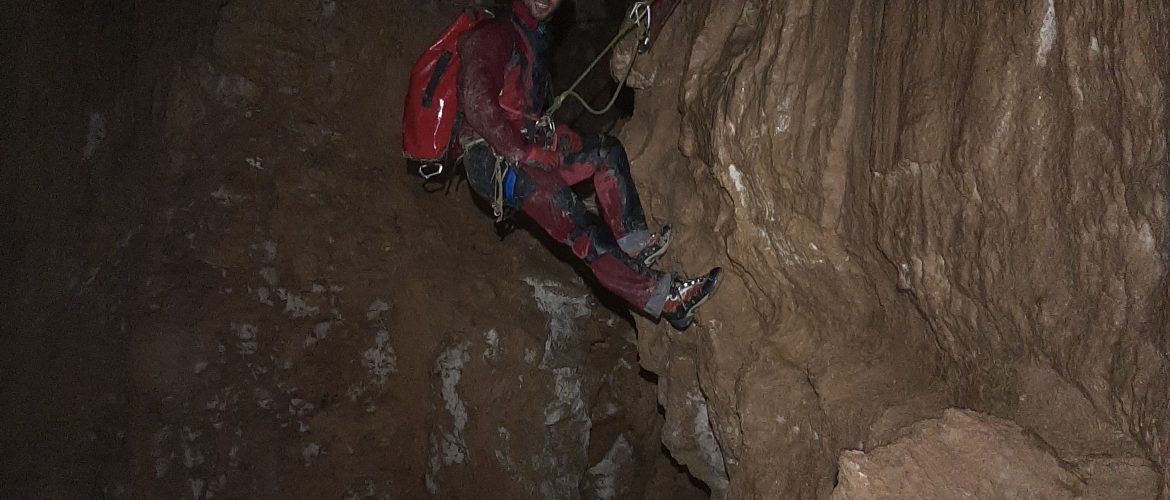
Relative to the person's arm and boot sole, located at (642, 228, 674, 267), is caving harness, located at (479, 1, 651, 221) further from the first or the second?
boot sole, located at (642, 228, 674, 267)

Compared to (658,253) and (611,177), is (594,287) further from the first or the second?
(611,177)

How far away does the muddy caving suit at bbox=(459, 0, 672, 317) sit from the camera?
3535 millimetres

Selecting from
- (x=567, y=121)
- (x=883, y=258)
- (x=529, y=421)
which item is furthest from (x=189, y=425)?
(x=883, y=258)

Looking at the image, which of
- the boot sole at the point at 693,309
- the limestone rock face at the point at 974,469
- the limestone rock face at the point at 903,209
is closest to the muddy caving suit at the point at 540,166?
the boot sole at the point at 693,309

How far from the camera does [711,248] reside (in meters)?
3.79

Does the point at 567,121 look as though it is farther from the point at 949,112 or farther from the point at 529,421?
the point at 949,112

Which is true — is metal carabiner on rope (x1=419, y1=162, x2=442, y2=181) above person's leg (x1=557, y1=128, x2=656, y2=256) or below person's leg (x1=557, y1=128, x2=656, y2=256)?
below

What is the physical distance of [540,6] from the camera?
372 cm

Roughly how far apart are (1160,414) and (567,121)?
436 centimetres

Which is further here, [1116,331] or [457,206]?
[457,206]

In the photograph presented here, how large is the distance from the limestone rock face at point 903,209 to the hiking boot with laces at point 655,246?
0.28 ft

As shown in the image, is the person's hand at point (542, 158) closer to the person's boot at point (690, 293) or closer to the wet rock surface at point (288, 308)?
the person's boot at point (690, 293)

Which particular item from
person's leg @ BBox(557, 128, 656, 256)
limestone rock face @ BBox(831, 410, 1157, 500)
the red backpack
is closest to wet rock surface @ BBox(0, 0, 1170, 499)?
limestone rock face @ BBox(831, 410, 1157, 500)

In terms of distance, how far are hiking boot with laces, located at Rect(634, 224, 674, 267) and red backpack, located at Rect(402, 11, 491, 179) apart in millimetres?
1152
